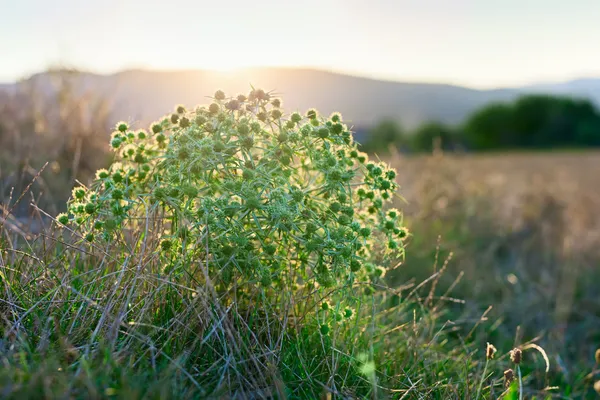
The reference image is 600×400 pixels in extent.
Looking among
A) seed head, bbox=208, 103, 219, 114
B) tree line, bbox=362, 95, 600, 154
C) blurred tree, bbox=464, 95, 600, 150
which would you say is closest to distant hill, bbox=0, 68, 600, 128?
seed head, bbox=208, 103, 219, 114

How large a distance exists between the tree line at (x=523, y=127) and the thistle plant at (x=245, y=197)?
4635 centimetres

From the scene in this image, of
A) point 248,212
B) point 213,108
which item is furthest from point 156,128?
point 248,212

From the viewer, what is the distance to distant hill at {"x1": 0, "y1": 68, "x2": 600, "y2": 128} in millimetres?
2949

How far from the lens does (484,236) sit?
6.04m

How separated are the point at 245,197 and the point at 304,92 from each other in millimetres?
8046

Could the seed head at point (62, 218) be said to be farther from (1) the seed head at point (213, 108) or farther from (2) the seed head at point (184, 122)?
(1) the seed head at point (213, 108)

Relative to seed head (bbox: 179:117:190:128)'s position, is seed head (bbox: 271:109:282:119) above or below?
above

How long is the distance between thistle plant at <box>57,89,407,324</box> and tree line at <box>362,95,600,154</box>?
1825 inches

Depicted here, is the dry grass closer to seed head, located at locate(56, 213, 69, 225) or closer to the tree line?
seed head, located at locate(56, 213, 69, 225)

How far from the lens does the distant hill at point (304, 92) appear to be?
295cm

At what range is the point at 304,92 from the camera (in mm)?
10008

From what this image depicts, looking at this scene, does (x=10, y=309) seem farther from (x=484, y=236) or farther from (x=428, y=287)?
(x=484, y=236)

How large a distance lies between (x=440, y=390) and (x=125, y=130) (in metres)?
1.76

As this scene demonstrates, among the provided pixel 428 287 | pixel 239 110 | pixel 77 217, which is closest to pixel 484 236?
pixel 428 287
